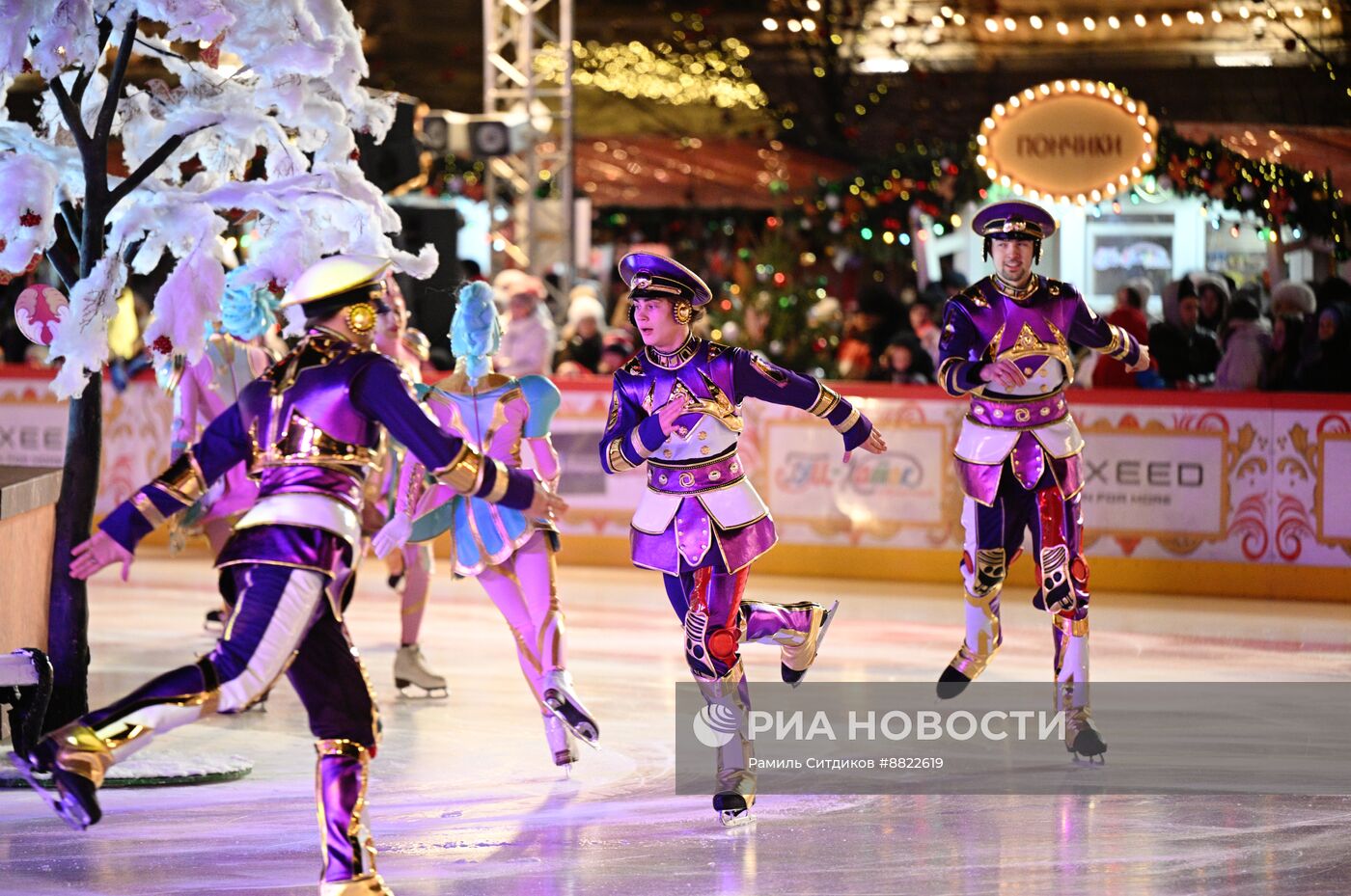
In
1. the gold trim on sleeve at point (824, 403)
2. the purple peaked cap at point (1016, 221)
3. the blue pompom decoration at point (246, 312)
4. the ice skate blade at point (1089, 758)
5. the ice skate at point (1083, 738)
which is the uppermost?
the purple peaked cap at point (1016, 221)

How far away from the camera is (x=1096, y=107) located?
14.2 m

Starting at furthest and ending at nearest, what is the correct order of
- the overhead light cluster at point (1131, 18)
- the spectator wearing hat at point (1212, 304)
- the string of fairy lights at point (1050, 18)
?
the string of fairy lights at point (1050, 18) < the overhead light cluster at point (1131, 18) < the spectator wearing hat at point (1212, 304)

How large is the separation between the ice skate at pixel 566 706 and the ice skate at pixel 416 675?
1.58 m

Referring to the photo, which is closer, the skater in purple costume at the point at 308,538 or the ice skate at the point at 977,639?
A: the skater in purple costume at the point at 308,538

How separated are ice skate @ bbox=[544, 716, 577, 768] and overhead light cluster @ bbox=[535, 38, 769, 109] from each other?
1431 centimetres

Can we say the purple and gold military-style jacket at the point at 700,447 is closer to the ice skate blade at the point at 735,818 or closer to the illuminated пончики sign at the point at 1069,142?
the ice skate blade at the point at 735,818

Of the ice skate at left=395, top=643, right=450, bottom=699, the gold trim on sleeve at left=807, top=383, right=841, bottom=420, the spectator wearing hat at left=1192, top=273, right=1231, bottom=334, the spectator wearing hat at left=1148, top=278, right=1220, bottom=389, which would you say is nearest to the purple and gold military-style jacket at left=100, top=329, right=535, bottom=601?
the gold trim on sleeve at left=807, top=383, right=841, bottom=420

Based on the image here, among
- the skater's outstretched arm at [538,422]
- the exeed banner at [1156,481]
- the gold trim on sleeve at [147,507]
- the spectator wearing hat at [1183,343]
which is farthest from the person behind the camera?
the spectator wearing hat at [1183,343]

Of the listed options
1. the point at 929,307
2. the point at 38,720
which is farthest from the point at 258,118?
the point at 929,307

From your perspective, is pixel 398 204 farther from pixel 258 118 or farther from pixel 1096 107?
pixel 258 118

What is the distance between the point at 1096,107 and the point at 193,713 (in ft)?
35.3

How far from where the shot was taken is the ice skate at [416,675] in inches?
331

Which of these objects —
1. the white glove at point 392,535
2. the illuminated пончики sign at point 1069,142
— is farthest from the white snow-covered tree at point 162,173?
the illuminated пончики sign at point 1069,142

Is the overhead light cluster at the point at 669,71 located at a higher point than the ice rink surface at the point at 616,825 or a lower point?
higher
